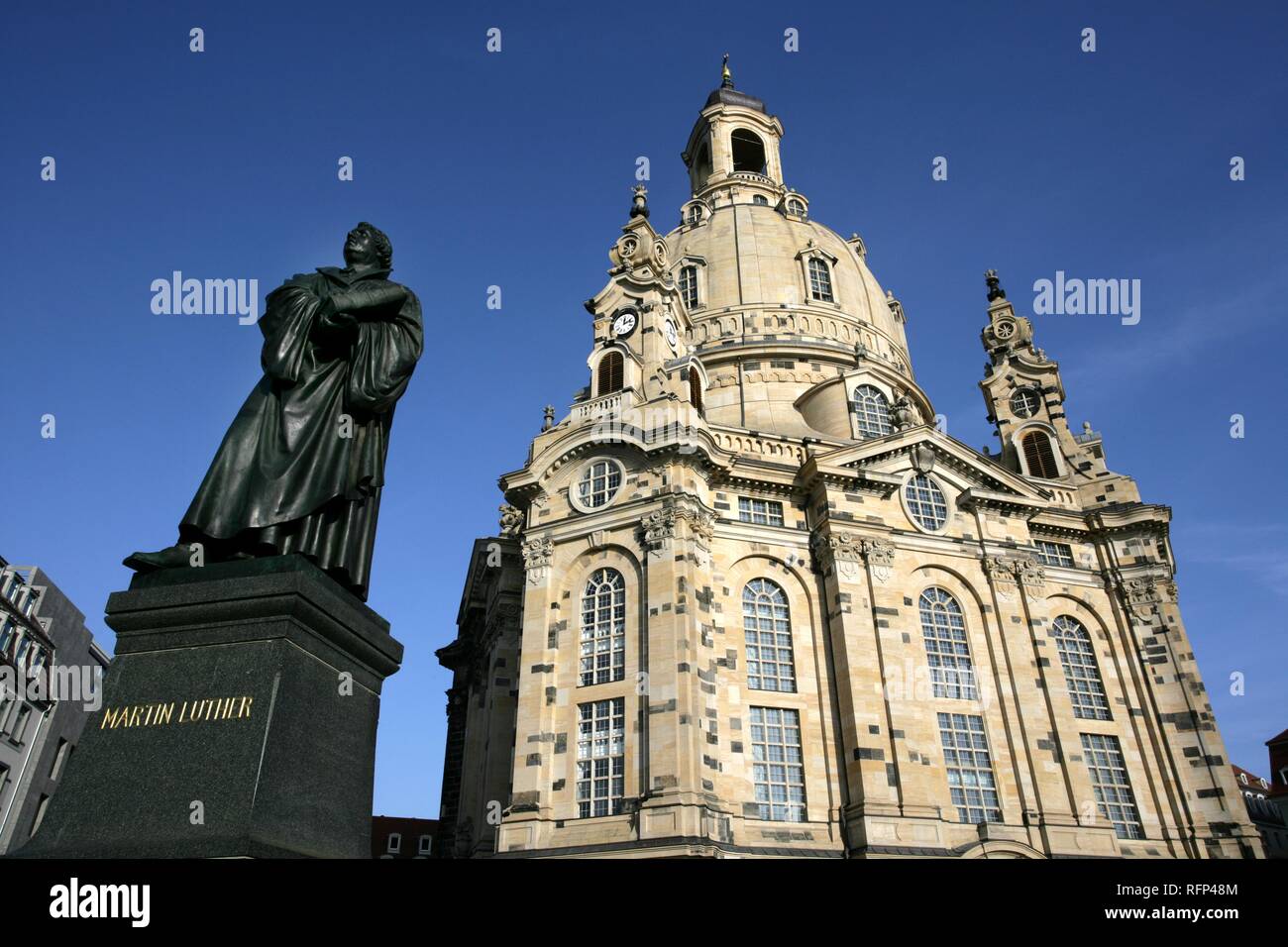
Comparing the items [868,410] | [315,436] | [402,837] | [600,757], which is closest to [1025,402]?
[868,410]

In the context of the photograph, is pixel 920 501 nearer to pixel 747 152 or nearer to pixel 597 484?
pixel 597 484

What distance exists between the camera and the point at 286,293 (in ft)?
29.5

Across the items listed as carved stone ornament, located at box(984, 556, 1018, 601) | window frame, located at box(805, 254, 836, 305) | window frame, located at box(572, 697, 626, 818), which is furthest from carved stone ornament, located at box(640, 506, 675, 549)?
window frame, located at box(805, 254, 836, 305)

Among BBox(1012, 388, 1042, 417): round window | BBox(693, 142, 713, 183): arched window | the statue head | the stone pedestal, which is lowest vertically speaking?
the stone pedestal

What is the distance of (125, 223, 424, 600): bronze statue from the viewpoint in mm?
8047

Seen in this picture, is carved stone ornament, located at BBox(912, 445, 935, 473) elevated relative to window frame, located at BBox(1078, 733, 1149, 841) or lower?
elevated

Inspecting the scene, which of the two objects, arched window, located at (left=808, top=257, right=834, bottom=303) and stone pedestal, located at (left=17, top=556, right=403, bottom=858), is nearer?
stone pedestal, located at (left=17, top=556, right=403, bottom=858)

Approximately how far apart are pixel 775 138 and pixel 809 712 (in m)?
49.6

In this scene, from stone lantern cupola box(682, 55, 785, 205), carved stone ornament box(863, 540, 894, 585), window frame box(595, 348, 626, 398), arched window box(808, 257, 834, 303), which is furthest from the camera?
stone lantern cupola box(682, 55, 785, 205)

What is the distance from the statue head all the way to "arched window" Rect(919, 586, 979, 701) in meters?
27.7

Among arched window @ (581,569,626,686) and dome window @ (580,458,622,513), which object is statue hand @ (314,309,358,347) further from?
dome window @ (580,458,622,513)

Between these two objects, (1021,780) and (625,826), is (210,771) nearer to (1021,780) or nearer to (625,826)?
(625,826)

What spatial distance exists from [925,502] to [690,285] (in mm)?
20984

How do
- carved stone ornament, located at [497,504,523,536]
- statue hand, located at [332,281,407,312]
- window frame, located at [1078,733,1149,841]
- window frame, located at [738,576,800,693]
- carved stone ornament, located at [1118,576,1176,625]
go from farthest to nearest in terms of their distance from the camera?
carved stone ornament, located at [497,504,523,536] → carved stone ornament, located at [1118,576,1176,625] → window frame, located at [1078,733,1149,841] → window frame, located at [738,576,800,693] → statue hand, located at [332,281,407,312]
